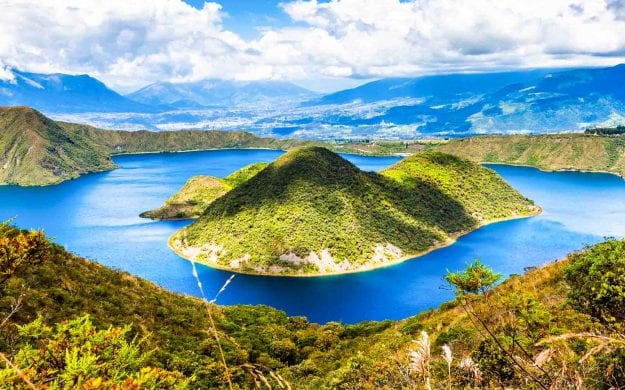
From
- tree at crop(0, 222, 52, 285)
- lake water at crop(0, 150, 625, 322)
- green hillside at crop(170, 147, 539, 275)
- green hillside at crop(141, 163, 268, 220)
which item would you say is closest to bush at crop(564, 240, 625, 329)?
tree at crop(0, 222, 52, 285)

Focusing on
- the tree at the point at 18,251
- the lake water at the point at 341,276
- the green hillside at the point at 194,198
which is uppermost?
the tree at the point at 18,251

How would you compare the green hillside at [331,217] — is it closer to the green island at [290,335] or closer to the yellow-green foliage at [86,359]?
the green island at [290,335]

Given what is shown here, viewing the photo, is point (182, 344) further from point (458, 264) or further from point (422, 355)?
point (458, 264)

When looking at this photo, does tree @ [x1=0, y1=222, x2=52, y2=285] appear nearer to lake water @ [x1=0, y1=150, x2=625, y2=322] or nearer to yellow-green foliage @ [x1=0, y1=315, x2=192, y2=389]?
yellow-green foliage @ [x1=0, y1=315, x2=192, y2=389]

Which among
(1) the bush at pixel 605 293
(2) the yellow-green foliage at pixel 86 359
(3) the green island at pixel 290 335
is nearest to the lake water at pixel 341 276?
(3) the green island at pixel 290 335

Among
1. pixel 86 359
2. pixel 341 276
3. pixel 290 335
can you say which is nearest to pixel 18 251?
pixel 86 359

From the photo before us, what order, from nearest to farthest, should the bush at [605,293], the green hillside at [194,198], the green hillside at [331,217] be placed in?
the bush at [605,293]
the green hillside at [331,217]
the green hillside at [194,198]

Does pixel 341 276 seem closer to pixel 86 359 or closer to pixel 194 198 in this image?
pixel 194 198

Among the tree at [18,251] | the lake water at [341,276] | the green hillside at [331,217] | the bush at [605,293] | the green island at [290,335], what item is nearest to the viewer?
the green island at [290,335]
